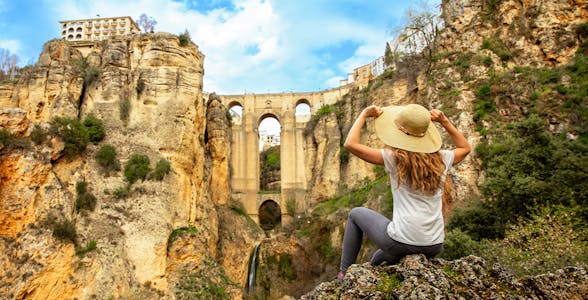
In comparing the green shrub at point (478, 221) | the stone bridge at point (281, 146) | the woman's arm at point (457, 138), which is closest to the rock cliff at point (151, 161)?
the green shrub at point (478, 221)

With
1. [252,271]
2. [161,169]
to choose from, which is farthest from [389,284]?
[252,271]

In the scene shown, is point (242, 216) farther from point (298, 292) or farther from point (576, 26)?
point (576, 26)

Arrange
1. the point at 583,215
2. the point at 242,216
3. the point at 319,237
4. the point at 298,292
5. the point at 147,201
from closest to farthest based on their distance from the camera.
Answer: the point at 583,215 → the point at 147,201 → the point at 298,292 → the point at 319,237 → the point at 242,216

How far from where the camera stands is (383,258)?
10.9 ft

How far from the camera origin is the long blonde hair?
3.13 m

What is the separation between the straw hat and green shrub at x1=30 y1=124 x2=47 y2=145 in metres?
19.3

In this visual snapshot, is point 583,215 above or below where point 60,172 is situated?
below

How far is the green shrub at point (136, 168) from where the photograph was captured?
21.0 m

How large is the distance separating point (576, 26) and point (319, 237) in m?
18.5

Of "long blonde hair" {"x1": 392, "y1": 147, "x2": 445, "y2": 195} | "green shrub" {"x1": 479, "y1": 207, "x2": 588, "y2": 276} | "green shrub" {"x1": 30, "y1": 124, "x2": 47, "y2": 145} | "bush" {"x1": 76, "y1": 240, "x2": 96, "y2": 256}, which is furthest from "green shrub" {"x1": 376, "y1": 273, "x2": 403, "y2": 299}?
"green shrub" {"x1": 30, "y1": 124, "x2": 47, "y2": 145}

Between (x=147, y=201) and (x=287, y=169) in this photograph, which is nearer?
(x=147, y=201)

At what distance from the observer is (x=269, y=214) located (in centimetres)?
4228

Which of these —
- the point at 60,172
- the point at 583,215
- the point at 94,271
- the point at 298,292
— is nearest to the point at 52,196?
the point at 60,172

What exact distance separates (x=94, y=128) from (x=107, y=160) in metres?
2.01
